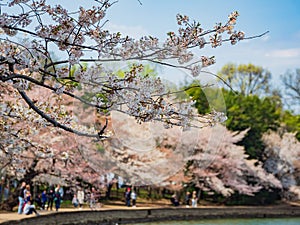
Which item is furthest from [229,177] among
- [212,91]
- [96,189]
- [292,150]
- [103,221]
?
[212,91]

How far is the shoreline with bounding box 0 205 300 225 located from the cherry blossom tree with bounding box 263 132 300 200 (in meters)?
2.83

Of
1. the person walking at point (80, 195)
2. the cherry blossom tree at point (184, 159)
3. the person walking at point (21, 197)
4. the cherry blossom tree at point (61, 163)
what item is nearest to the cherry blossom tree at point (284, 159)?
the cherry blossom tree at point (184, 159)

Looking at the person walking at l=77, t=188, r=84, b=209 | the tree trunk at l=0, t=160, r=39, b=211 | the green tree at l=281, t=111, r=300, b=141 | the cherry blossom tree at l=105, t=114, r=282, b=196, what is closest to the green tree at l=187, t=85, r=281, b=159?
the cherry blossom tree at l=105, t=114, r=282, b=196

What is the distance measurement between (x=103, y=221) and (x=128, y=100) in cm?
1288

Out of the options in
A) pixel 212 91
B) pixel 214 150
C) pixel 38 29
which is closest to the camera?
pixel 38 29

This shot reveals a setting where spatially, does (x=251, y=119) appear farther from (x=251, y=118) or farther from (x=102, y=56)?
(x=102, y=56)

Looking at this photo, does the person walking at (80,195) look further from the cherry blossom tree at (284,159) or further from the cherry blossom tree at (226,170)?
the cherry blossom tree at (284,159)

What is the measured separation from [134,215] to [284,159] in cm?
1206

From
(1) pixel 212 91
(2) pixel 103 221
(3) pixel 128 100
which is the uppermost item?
(1) pixel 212 91

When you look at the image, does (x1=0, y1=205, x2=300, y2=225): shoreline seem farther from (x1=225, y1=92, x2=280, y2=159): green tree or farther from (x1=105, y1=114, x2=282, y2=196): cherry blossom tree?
(x1=225, y1=92, x2=280, y2=159): green tree

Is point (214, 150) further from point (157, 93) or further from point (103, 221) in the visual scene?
point (157, 93)

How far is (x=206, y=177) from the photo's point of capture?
942 inches

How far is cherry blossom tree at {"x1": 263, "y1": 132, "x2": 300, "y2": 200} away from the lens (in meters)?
27.0

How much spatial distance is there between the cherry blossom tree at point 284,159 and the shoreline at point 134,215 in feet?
9.28
